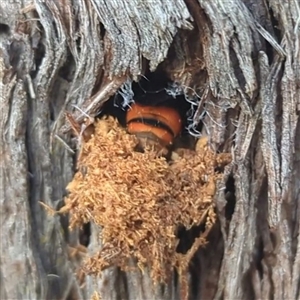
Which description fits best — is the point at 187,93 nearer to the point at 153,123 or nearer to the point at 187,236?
the point at 153,123

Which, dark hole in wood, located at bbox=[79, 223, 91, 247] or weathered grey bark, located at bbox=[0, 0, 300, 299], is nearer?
weathered grey bark, located at bbox=[0, 0, 300, 299]

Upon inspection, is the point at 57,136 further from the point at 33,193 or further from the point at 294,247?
the point at 294,247

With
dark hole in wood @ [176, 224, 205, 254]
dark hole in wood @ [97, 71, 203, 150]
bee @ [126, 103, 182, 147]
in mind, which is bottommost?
dark hole in wood @ [176, 224, 205, 254]

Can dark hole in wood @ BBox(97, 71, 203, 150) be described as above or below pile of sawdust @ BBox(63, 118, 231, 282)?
above

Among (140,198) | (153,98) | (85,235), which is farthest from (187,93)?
(85,235)

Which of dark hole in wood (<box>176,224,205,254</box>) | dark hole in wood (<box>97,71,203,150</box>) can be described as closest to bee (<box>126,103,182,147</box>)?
dark hole in wood (<box>97,71,203,150</box>)

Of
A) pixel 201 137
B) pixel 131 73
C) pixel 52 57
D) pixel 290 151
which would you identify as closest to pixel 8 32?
pixel 52 57

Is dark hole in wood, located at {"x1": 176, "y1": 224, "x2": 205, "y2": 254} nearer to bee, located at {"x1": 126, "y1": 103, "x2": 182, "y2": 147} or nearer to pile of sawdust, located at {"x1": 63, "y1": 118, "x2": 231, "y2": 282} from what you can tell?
pile of sawdust, located at {"x1": 63, "y1": 118, "x2": 231, "y2": 282}

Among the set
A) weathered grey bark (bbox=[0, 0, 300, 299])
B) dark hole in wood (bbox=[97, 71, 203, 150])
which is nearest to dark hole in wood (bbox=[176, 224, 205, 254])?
weathered grey bark (bbox=[0, 0, 300, 299])
